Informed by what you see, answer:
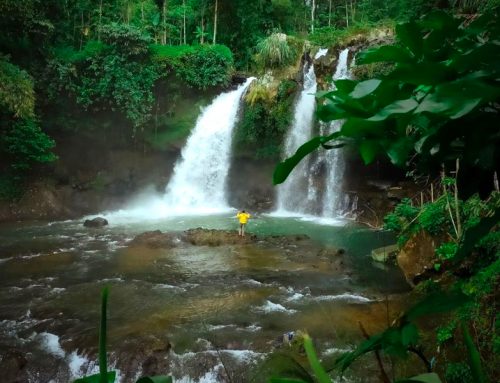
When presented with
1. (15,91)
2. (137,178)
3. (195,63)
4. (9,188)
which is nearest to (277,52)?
(195,63)

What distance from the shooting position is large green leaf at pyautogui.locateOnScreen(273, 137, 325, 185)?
0.86 m

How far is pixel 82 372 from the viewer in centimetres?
525

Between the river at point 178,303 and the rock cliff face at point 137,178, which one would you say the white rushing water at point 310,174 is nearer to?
the rock cliff face at point 137,178

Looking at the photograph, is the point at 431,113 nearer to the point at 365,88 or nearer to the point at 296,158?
the point at 365,88

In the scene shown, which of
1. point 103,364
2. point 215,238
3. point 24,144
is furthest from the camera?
point 24,144

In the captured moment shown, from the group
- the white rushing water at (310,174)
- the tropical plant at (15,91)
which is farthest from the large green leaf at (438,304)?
the white rushing water at (310,174)

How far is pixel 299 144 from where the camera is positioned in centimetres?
1612

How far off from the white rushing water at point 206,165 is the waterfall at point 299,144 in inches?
99.2

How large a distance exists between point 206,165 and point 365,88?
17390 millimetres

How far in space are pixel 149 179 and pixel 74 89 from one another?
4.77m

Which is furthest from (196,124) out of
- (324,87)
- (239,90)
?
(324,87)

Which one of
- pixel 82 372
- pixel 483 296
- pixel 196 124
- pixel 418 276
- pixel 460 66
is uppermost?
pixel 196 124

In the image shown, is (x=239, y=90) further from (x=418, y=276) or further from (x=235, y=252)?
(x=418, y=276)

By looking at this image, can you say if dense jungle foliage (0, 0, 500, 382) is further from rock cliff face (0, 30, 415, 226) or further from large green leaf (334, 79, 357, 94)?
rock cliff face (0, 30, 415, 226)
